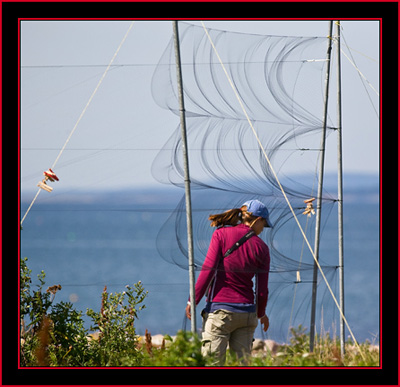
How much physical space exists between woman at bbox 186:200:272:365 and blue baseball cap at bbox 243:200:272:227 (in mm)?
144

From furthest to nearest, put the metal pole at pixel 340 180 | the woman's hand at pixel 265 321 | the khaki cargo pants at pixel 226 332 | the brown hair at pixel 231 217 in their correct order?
the metal pole at pixel 340 180, the woman's hand at pixel 265 321, the brown hair at pixel 231 217, the khaki cargo pants at pixel 226 332

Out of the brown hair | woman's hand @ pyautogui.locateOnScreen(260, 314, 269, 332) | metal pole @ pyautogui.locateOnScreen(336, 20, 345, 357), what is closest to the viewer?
the brown hair

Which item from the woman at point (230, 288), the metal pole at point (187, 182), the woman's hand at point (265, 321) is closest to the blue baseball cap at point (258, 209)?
the woman at point (230, 288)

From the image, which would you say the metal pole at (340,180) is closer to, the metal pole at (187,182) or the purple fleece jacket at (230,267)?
the purple fleece jacket at (230,267)

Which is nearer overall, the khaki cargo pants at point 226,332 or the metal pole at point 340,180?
the khaki cargo pants at point 226,332

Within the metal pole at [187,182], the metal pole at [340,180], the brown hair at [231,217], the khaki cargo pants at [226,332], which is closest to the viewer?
the khaki cargo pants at [226,332]

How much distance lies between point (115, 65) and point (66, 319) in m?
2.26

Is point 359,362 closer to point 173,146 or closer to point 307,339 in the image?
point 307,339

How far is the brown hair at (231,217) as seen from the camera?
6.13 m

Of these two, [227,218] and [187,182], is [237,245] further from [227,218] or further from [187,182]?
[187,182]

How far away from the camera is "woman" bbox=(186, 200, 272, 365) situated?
5.89m

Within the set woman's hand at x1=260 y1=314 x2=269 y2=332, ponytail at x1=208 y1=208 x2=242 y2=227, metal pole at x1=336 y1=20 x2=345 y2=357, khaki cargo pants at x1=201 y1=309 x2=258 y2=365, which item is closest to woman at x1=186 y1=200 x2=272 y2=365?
khaki cargo pants at x1=201 y1=309 x2=258 y2=365

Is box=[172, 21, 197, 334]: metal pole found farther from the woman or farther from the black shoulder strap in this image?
the black shoulder strap
